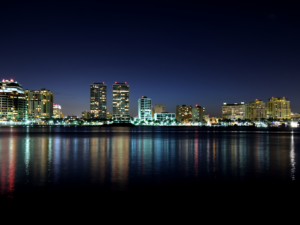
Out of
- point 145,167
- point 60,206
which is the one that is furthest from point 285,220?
point 145,167

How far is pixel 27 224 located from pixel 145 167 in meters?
12.8

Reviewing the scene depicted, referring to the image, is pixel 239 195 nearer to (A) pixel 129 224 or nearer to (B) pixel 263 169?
(A) pixel 129 224

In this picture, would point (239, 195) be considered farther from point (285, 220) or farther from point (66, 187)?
point (66, 187)

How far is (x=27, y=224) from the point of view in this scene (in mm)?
9266

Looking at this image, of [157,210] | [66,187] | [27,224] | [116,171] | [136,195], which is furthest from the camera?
[116,171]

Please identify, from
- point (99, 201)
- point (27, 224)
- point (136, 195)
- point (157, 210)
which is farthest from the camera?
point (136, 195)

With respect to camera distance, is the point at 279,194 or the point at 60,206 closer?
the point at 60,206

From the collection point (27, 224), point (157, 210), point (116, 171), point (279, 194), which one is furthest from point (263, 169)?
point (27, 224)

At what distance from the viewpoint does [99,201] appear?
461 inches

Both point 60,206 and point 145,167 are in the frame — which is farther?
point 145,167

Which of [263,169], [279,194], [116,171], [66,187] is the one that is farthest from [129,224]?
[263,169]

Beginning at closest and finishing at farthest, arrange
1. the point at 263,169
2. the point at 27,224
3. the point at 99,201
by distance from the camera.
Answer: the point at 27,224 < the point at 99,201 < the point at 263,169

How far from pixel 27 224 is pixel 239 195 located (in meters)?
9.09

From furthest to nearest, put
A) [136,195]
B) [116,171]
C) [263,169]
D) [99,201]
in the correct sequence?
[263,169], [116,171], [136,195], [99,201]
